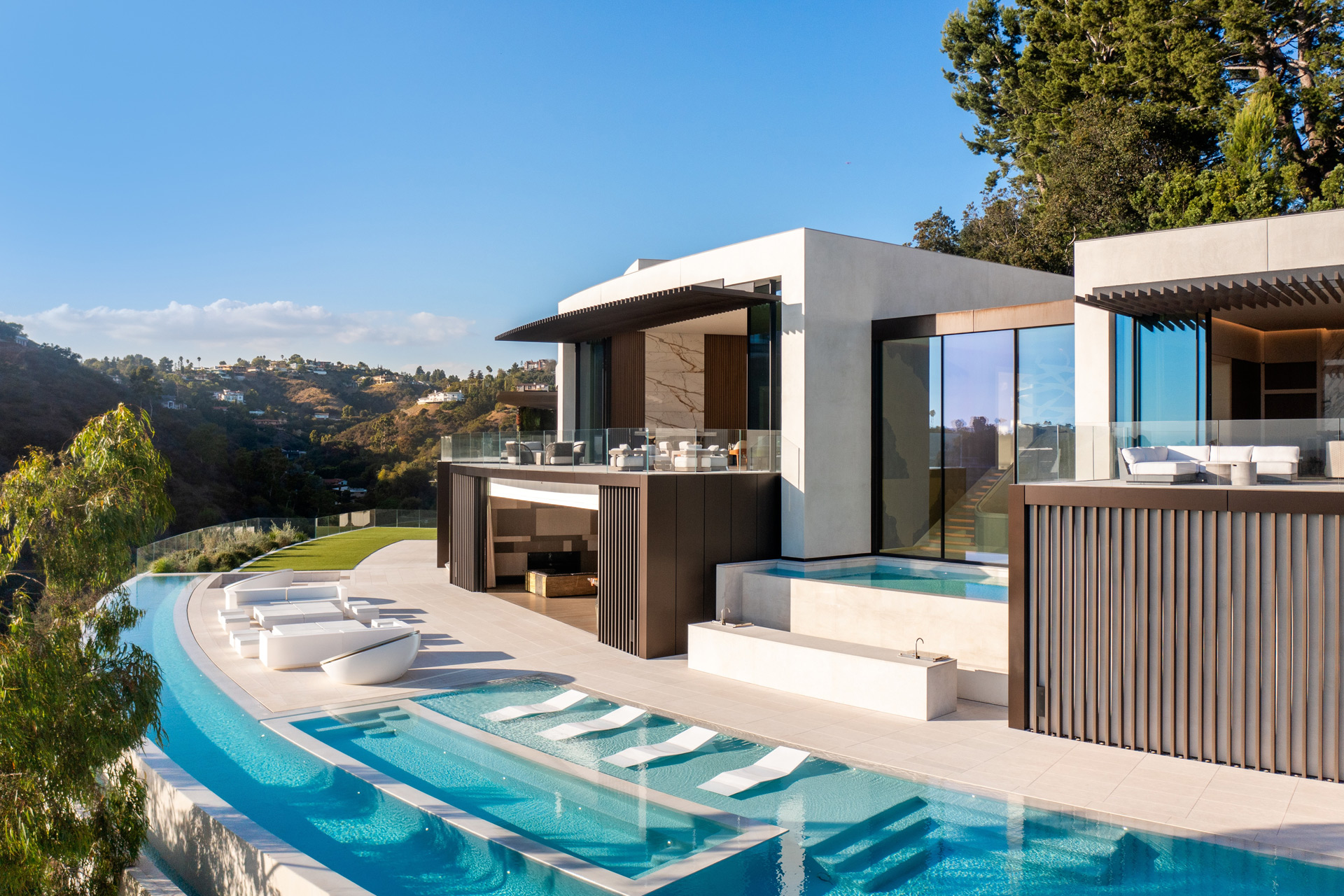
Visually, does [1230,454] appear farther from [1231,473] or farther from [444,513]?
[444,513]

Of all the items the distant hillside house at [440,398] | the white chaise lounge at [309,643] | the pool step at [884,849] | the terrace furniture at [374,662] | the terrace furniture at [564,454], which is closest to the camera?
the pool step at [884,849]

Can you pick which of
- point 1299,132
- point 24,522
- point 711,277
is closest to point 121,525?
point 24,522

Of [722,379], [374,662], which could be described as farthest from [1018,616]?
[722,379]

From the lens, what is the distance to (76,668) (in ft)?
20.7

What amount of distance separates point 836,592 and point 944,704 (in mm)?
2803

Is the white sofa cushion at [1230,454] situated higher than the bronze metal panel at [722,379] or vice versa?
the bronze metal panel at [722,379]

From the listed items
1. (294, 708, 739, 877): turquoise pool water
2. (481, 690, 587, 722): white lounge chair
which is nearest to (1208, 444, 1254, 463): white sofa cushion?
(294, 708, 739, 877): turquoise pool water

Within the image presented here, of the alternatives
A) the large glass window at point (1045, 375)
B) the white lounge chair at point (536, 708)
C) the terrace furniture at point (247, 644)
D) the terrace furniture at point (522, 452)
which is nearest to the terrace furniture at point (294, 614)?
the terrace furniture at point (247, 644)

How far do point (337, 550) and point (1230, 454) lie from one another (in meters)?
25.9

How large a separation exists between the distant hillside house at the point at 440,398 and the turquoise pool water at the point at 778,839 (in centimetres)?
6898

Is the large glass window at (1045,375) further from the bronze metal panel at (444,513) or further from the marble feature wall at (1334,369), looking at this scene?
the bronze metal panel at (444,513)

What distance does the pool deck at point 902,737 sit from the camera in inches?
283

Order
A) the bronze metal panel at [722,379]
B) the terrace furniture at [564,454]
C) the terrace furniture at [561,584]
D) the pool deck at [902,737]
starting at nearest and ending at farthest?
the pool deck at [902,737] → the terrace furniture at [564,454] → the terrace furniture at [561,584] → the bronze metal panel at [722,379]

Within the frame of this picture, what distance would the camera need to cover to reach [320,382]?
80.9 metres
